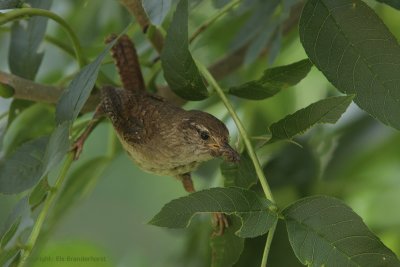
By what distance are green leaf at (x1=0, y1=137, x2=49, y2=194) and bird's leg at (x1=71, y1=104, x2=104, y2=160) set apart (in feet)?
0.26

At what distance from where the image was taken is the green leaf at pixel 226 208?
1.33 metres

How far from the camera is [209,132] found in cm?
191

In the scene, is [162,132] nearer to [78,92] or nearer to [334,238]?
[78,92]

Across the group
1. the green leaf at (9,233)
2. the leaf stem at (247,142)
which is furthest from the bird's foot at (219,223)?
the green leaf at (9,233)

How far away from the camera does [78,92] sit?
153 cm

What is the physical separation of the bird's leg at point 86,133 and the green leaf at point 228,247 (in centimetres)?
41

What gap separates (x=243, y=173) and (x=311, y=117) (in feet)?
0.94

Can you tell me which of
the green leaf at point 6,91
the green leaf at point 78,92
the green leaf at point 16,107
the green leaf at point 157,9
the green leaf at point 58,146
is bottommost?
the green leaf at point 16,107

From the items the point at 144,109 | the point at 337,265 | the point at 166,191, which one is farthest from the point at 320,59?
the point at 166,191

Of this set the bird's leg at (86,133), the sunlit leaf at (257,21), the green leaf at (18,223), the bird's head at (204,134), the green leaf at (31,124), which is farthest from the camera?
the sunlit leaf at (257,21)

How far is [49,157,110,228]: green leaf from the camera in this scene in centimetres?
221

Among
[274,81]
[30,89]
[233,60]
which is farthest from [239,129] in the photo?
[233,60]

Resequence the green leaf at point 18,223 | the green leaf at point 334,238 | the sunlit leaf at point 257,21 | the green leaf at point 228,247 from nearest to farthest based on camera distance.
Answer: the green leaf at point 334,238 < the green leaf at point 18,223 < the green leaf at point 228,247 < the sunlit leaf at point 257,21

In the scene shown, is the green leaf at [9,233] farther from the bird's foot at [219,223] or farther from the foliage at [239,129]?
the bird's foot at [219,223]
